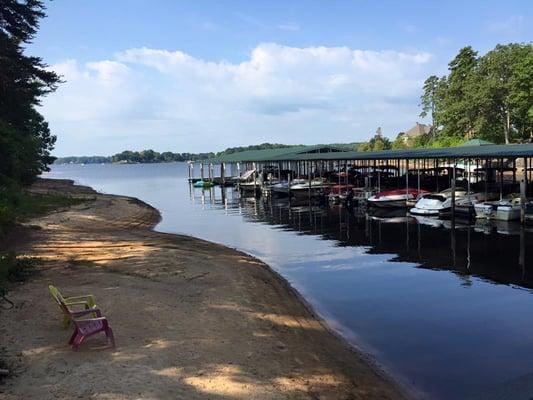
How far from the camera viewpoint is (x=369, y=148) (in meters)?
126

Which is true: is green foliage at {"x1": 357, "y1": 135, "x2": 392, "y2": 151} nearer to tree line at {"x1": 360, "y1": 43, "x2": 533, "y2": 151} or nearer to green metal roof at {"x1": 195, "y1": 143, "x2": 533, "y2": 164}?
tree line at {"x1": 360, "y1": 43, "x2": 533, "y2": 151}

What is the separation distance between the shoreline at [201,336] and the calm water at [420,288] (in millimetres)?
985

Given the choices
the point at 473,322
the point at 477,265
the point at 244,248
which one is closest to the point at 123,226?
the point at 244,248

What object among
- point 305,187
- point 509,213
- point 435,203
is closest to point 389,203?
point 435,203

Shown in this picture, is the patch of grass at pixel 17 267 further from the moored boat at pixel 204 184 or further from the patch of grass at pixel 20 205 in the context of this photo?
the moored boat at pixel 204 184

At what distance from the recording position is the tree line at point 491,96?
61469 millimetres

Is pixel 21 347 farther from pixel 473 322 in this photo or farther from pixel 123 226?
pixel 123 226

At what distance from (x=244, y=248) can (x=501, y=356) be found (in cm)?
1747

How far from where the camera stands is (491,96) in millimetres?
65438

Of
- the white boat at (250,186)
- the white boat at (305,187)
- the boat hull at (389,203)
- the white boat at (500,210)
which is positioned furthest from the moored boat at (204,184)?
the white boat at (500,210)

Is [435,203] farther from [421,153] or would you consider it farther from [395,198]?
[421,153]

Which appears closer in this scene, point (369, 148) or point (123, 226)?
point (123, 226)

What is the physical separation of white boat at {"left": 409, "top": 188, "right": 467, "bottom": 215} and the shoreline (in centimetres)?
2032

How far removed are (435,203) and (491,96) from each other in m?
36.3
